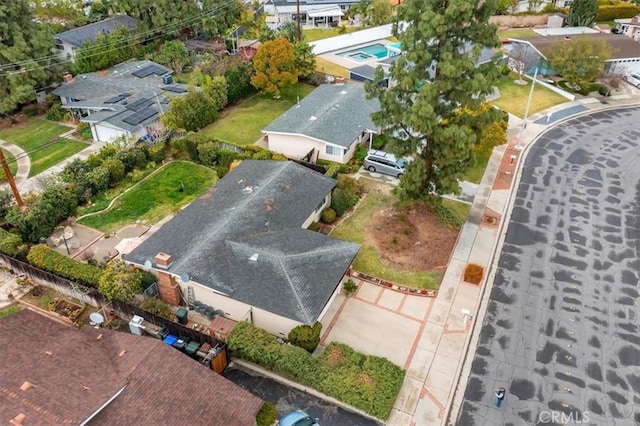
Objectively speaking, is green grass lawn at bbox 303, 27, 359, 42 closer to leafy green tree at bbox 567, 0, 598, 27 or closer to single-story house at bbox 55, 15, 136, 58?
single-story house at bbox 55, 15, 136, 58

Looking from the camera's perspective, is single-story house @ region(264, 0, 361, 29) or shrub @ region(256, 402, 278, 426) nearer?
shrub @ region(256, 402, 278, 426)

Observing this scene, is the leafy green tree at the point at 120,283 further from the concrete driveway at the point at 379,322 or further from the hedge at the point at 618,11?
the hedge at the point at 618,11

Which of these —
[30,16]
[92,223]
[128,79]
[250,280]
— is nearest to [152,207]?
[92,223]

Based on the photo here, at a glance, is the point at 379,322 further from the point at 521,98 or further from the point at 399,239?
the point at 521,98

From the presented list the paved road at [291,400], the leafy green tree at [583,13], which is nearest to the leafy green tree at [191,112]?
the paved road at [291,400]

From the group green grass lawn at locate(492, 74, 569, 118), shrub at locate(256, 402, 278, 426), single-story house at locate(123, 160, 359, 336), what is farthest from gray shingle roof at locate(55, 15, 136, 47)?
shrub at locate(256, 402, 278, 426)

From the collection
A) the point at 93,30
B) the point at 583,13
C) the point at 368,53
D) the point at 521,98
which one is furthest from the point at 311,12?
the point at 583,13

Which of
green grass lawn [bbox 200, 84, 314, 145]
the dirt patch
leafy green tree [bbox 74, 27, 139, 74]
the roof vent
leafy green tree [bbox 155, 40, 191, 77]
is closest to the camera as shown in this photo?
the roof vent
